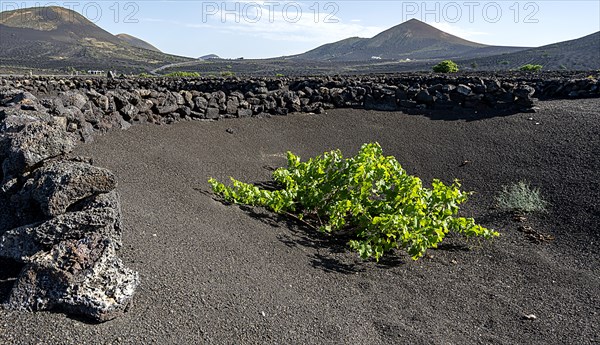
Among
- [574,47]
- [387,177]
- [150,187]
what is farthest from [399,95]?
[574,47]

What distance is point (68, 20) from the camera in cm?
16112

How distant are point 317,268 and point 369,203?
1.36 metres

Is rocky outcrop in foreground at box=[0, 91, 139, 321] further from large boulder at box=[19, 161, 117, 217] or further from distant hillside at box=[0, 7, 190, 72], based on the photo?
distant hillside at box=[0, 7, 190, 72]

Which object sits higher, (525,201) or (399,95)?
(399,95)

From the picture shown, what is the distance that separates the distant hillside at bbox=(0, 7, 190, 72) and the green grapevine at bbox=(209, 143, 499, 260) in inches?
2510

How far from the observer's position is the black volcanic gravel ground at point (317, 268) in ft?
12.8

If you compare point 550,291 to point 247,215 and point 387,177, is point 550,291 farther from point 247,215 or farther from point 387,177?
point 247,215

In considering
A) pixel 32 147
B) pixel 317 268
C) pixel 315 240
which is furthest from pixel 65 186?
pixel 315 240

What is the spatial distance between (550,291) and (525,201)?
8.90ft

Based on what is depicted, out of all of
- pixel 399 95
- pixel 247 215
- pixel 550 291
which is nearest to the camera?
pixel 550 291

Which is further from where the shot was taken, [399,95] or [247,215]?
[399,95]

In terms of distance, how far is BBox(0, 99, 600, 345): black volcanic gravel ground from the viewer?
3.89m

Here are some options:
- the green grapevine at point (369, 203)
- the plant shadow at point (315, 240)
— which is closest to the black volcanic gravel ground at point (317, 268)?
the plant shadow at point (315, 240)

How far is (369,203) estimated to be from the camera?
20.9 ft
